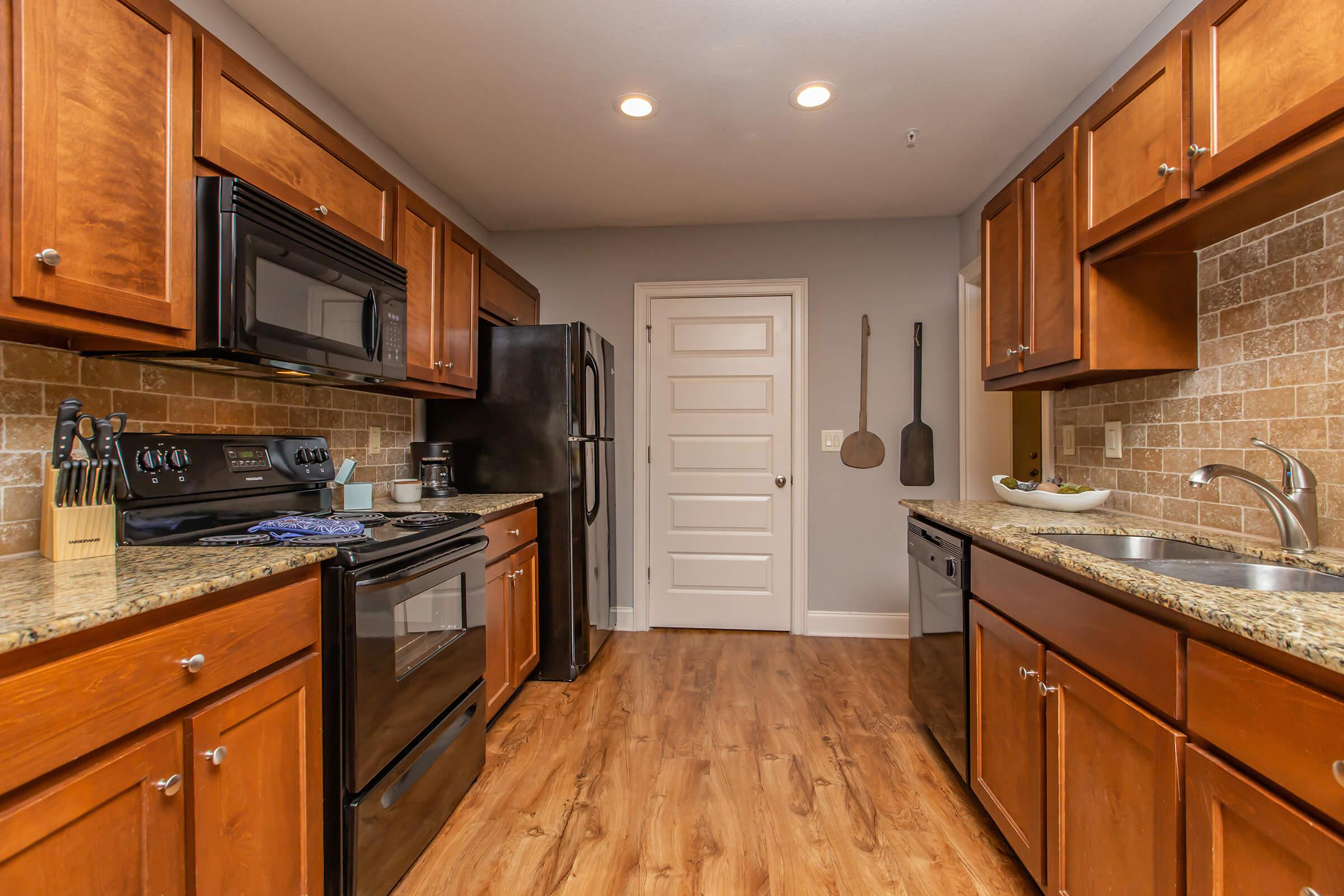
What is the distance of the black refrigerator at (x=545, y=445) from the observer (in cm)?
280

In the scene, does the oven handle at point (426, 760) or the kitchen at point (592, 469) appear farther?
the oven handle at point (426, 760)

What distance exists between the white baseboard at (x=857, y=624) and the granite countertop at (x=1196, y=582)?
60.7 inches

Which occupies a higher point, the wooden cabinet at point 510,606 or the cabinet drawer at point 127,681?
the cabinet drawer at point 127,681

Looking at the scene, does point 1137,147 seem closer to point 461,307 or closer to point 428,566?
point 428,566

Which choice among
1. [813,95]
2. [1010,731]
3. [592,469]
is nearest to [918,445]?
[592,469]

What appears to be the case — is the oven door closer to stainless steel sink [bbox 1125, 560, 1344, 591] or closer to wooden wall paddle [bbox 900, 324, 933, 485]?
stainless steel sink [bbox 1125, 560, 1344, 591]

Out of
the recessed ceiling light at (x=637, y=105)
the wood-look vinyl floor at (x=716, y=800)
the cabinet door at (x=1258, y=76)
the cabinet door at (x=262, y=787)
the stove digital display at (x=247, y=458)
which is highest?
the recessed ceiling light at (x=637, y=105)

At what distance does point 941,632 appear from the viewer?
2.02 m

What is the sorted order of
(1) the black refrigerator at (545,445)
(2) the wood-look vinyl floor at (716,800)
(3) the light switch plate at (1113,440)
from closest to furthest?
(2) the wood-look vinyl floor at (716,800), (3) the light switch plate at (1113,440), (1) the black refrigerator at (545,445)

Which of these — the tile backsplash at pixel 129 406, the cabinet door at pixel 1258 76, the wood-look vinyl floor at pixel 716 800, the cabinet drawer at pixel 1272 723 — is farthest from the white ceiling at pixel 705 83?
the wood-look vinyl floor at pixel 716 800

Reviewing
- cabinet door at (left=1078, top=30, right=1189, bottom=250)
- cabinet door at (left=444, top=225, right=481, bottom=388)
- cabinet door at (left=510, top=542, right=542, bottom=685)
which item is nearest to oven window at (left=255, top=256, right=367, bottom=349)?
cabinet door at (left=444, top=225, right=481, bottom=388)

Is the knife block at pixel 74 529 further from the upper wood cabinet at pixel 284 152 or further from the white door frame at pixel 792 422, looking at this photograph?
the white door frame at pixel 792 422

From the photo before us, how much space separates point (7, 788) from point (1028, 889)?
2.04m

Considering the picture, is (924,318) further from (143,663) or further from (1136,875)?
(143,663)
